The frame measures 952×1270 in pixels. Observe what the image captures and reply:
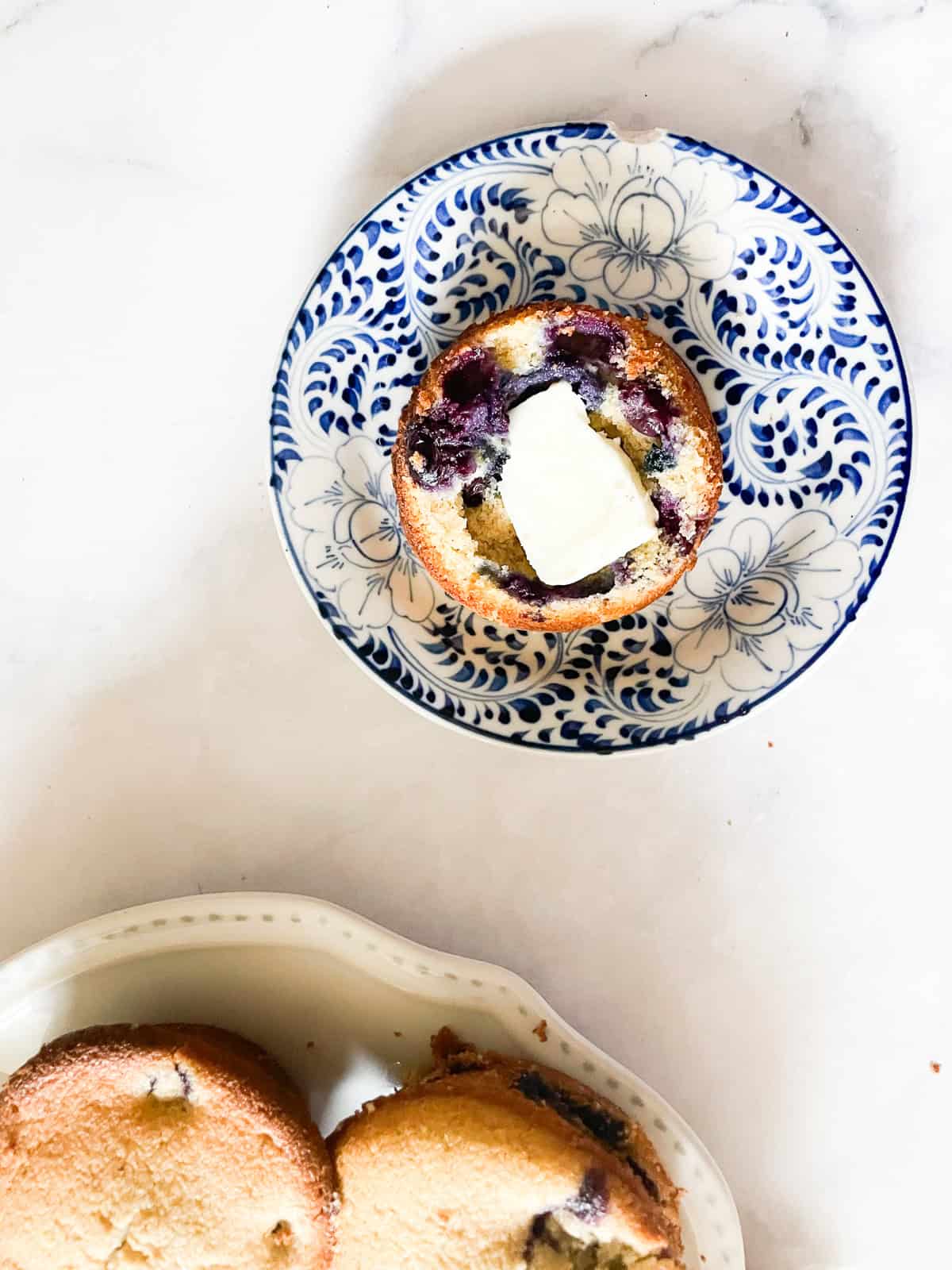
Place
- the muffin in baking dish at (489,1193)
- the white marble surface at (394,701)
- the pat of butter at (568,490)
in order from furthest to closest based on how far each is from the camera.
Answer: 1. the white marble surface at (394,701)
2. the pat of butter at (568,490)
3. the muffin in baking dish at (489,1193)

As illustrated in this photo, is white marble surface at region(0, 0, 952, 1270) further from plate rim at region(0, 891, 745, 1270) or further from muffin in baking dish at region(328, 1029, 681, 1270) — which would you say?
muffin in baking dish at region(328, 1029, 681, 1270)

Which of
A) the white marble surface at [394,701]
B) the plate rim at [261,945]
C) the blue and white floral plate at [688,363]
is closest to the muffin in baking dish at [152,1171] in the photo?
the plate rim at [261,945]

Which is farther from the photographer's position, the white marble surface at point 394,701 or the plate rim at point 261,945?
the white marble surface at point 394,701

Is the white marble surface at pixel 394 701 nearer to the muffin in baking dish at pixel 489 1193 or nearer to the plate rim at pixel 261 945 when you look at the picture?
the plate rim at pixel 261 945

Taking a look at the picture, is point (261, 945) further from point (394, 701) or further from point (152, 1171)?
point (394, 701)

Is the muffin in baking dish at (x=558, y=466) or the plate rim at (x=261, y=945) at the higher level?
the muffin in baking dish at (x=558, y=466)

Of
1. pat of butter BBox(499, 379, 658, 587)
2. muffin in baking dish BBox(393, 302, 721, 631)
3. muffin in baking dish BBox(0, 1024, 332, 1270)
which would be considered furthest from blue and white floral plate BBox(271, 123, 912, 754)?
muffin in baking dish BBox(0, 1024, 332, 1270)

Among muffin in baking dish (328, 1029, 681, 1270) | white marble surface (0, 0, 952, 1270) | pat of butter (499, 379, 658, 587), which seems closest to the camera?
muffin in baking dish (328, 1029, 681, 1270)
